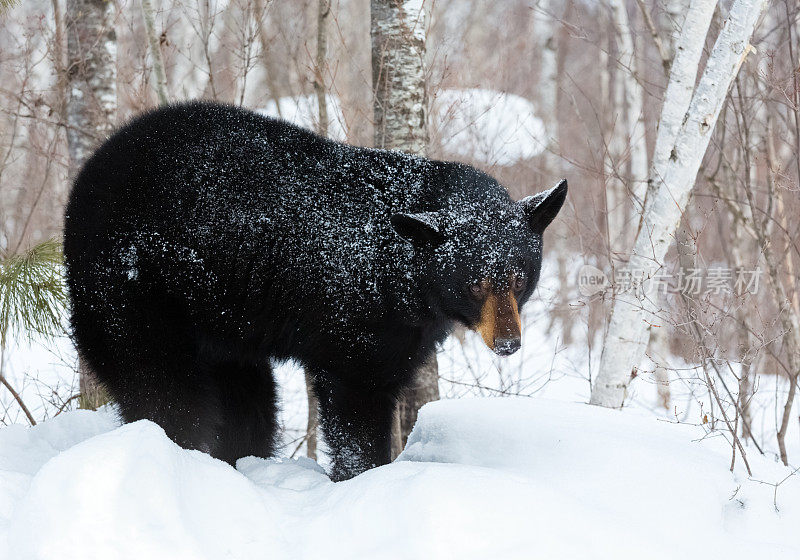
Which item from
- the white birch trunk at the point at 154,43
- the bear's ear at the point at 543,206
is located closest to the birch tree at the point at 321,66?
the white birch trunk at the point at 154,43

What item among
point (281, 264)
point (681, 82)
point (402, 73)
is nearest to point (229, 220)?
point (281, 264)

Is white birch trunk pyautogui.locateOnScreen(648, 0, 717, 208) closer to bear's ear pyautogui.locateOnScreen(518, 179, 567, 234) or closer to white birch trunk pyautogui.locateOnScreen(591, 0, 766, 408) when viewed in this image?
white birch trunk pyautogui.locateOnScreen(591, 0, 766, 408)

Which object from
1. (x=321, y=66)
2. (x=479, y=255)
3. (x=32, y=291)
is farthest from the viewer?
(x=321, y=66)

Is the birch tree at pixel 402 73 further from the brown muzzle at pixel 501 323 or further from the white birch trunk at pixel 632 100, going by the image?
the white birch trunk at pixel 632 100

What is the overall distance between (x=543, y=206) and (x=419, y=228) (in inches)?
22.5

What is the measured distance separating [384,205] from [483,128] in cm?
445

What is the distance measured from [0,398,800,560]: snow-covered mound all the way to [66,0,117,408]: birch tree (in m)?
3.15

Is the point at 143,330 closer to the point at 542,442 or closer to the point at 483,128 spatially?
the point at 542,442

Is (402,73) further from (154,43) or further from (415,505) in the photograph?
(415,505)

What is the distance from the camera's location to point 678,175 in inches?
160

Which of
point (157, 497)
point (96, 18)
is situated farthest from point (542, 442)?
point (96, 18)

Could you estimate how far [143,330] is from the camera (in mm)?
3121

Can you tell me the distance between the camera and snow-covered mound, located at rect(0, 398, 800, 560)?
2.07m

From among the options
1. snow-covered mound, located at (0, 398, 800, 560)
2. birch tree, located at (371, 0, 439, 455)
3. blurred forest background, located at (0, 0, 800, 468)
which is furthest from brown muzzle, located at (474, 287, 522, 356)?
birch tree, located at (371, 0, 439, 455)
